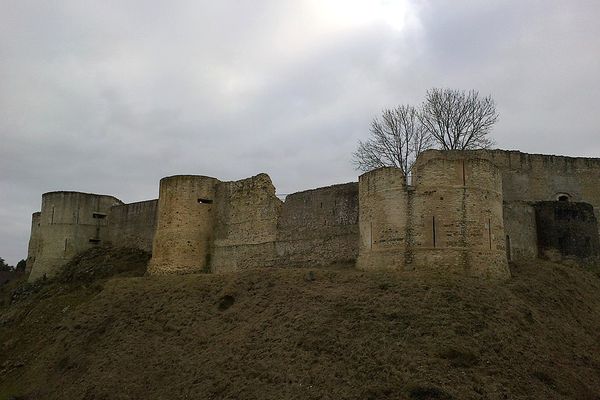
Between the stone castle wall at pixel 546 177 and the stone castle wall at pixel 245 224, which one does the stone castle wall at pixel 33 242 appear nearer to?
the stone castle wall at pixel 245 224

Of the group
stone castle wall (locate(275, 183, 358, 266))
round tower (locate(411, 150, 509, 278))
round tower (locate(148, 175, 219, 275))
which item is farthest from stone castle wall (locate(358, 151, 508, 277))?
round tower (locate(148, 175, 219, 275))

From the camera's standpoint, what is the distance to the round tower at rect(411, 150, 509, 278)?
50.7ft

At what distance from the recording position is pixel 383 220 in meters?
16.6

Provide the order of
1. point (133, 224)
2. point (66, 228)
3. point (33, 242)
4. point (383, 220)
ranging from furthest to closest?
point (33, 242)
point (133, 224)
point (66, 228)
point (383, 220)

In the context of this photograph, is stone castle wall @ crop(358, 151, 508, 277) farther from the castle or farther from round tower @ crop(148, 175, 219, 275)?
round tower @ crop(148, 175, 219, 275)

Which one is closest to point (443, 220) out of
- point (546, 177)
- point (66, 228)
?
point (546, 177)

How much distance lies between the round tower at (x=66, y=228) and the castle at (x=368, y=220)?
5cm

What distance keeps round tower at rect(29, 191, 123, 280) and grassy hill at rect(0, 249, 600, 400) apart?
8602 millimetres

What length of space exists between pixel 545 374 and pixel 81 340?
13052mm

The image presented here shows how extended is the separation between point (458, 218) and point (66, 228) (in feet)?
68.2

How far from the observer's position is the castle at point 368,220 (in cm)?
1583

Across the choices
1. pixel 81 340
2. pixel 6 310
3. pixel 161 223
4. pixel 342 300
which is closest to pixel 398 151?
pixel 161 223

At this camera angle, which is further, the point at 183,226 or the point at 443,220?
the point at 183,226

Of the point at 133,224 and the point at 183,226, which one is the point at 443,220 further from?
the point at 133,224
